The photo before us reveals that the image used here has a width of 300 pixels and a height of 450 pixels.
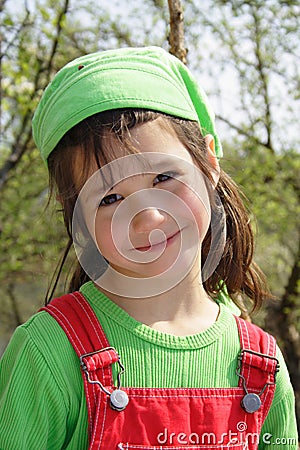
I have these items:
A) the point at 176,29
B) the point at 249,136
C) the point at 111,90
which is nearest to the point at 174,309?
the point at 111,90

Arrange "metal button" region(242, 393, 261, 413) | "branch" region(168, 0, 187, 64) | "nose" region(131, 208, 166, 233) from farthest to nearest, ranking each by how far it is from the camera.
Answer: "branch" region(168, 0, 187, 64), "metal button" region(242, 393, 261, 413), "nose" region(131, 208, 166, 233)

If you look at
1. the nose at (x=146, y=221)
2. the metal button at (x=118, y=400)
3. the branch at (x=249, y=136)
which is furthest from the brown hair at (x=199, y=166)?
the branch at (x=249, y=136)

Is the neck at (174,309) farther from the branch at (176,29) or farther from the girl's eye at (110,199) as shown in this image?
the branch at (176,29)

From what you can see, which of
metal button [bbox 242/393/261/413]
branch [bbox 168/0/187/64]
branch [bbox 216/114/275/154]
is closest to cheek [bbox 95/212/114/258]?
metal button [bbox 242/393/261/413]

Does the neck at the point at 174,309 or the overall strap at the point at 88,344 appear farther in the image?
the neck at the point at 174,309

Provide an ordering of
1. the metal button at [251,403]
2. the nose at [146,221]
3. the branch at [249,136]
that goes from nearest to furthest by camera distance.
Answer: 1. the nose at [146,221]
2. the metal button at [251,403]
3. the branch at [249,136]

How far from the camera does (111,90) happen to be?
1249 mm

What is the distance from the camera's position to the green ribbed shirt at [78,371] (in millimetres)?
1199

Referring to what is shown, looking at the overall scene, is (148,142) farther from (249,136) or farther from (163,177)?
(249,136)

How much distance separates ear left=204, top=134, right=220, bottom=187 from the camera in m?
1.39

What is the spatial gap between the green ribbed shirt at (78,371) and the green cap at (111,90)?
331mm

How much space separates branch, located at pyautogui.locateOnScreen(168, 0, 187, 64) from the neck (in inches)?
27.5

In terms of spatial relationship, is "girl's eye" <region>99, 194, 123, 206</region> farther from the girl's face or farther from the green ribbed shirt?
the green ribbed shirt

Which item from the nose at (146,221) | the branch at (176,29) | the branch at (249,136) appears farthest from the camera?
the branch at (249,136)
